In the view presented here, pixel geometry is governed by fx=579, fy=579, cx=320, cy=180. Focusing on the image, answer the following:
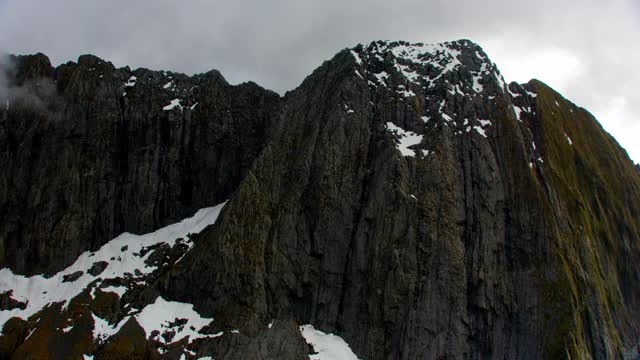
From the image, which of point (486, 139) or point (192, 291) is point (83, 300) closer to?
point (192, 291)

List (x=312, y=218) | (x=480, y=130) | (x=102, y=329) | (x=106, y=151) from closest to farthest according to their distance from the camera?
1. (x=102, y=329)
2. (x=312, y=218)
3. (x=480, y=130)
4. (x=106, y=151)

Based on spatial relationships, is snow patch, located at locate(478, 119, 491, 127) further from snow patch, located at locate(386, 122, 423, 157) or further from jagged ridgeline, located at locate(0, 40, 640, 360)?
snow patch, located at locate(386, 122, 423, 157)

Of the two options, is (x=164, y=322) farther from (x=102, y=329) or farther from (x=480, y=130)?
(x=480, y=130)

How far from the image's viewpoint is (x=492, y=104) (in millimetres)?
85875

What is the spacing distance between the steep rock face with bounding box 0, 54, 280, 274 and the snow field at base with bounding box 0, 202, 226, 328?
1.87m

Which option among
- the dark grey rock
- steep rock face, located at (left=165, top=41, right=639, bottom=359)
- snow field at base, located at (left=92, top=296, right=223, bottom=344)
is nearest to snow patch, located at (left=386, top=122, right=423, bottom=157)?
steep rock face, located at (left=165, top=41, right=639, bottom=359)

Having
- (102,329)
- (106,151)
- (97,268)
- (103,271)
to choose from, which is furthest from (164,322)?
(106,151)

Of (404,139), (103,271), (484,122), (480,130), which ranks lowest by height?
(103,271)

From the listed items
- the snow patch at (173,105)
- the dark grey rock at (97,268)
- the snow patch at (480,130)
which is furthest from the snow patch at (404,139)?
the dark grey rock at (97,268)

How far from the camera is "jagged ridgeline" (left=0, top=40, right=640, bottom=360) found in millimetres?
69688

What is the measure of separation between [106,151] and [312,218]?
121 ft

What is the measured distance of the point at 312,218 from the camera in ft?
254

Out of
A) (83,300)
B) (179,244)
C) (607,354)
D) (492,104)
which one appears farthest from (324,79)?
(607,354)

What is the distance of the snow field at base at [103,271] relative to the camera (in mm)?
75625
